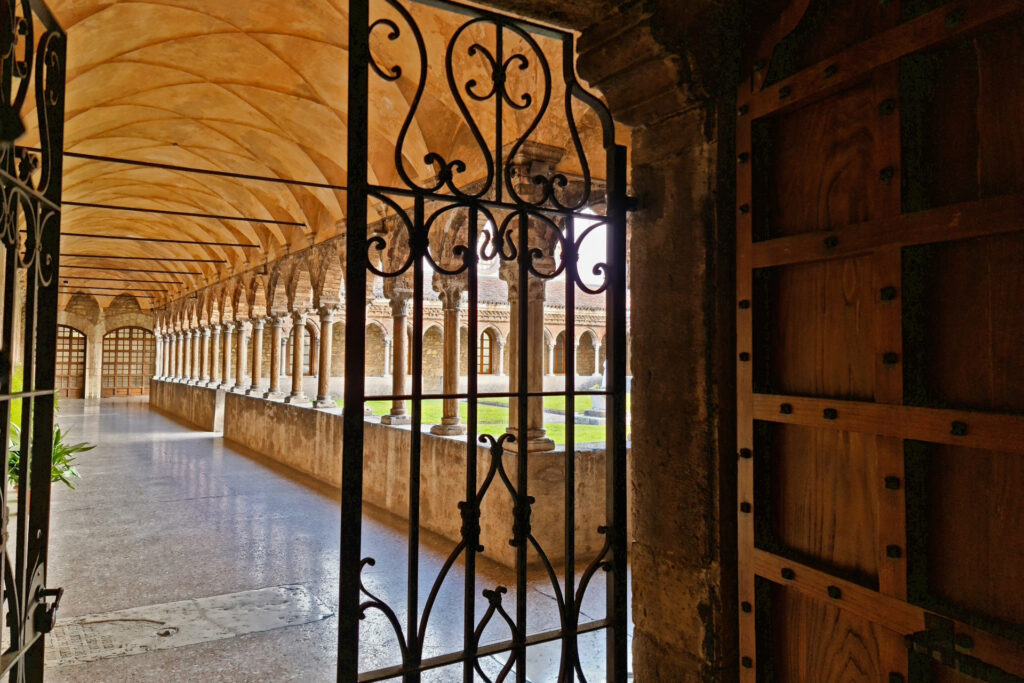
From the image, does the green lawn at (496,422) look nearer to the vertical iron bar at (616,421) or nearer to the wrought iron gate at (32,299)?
the vertical iron bar at (616,421)

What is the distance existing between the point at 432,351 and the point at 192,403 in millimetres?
9486

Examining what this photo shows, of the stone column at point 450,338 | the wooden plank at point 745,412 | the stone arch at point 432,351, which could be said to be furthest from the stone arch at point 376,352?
the wooden plank at point 745,412

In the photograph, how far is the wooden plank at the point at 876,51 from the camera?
3.89 feet

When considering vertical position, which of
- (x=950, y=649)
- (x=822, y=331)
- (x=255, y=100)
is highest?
(x=255, y=100)

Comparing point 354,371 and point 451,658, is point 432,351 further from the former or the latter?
point 354,371

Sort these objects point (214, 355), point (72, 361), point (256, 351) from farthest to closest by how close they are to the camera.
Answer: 1. point (72, 361)
2. point (214, 355)
3. point (256, 351)

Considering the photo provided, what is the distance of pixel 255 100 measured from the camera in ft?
26.7

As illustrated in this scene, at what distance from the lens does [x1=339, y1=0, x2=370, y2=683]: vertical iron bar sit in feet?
5.18

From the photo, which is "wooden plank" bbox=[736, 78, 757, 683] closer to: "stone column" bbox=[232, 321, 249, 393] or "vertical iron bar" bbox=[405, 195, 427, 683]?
"vertical iron bar" bbox=[405, 195, 427, 683]

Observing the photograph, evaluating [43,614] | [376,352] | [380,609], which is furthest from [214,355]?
[380,609]

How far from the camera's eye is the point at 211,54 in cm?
729

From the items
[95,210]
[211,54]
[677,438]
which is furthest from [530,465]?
[95,210]

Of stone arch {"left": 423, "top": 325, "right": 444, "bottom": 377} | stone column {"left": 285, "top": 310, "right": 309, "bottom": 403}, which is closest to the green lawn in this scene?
stone column {"left": 285, "top": 310, "right": 309, "bottom": 403}

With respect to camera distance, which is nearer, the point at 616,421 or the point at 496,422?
the point at 616,421
